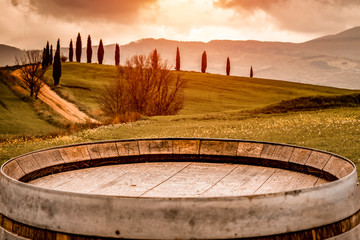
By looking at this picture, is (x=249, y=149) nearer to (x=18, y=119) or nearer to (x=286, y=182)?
(x=286, y=182)

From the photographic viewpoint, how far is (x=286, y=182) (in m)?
2.71

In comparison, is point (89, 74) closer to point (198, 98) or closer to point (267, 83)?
point (198, 98)

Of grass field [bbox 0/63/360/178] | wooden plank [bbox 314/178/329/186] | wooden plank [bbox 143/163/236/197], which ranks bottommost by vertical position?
grass field [bbox 0/63/360/178]

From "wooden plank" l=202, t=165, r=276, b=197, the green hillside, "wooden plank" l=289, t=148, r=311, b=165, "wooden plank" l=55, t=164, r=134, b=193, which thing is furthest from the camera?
the green hillside

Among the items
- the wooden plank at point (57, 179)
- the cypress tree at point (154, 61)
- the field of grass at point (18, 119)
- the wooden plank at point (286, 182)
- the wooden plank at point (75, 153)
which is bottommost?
the field of grass at point (18, 119)

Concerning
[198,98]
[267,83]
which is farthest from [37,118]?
[267,83]

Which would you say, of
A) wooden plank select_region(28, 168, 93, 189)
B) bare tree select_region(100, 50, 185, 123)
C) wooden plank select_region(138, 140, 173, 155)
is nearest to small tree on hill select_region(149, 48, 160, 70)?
bare tree select_region(100, 50, 185, 123)

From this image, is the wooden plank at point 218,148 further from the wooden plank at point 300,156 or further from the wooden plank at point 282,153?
the wooden plank at point 300,156

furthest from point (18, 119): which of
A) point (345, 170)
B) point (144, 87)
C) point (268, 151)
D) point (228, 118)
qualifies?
point (345, 170)

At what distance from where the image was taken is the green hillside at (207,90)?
5747 cm

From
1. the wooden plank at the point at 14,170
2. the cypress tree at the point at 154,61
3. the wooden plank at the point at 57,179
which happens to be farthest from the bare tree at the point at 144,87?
the wooden plank at the point at 14,170

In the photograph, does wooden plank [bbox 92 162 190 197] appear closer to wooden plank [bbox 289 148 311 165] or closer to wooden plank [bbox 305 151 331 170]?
wooden plank [bbox 289 148 311 165]

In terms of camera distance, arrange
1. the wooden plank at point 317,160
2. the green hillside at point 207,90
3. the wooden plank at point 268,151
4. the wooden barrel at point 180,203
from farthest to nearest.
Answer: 1. the green hillside at point 207,90
2. the wooden plank at point 268,151
3. the wooden plank at point 317,160
4. the wooden barrel at point 180,203

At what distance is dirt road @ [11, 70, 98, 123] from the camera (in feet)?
134
